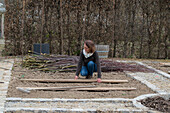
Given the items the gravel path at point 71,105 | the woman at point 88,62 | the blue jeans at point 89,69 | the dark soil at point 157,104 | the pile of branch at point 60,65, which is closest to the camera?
the gravel path at point 71,105

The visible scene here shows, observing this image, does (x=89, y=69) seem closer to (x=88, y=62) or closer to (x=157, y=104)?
(x=88, y=62)

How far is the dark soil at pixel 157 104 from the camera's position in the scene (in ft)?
13.6

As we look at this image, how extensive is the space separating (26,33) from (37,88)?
19.7 feet

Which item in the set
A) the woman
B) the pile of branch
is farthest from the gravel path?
the pile of branch

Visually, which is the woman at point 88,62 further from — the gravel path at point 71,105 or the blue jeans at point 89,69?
the gravel path at point 71,105

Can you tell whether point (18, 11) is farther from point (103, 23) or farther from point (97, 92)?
point (97, 92)

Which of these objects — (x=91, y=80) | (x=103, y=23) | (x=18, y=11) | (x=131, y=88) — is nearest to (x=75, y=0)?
(x=103, y=23)

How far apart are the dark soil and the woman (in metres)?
1.48

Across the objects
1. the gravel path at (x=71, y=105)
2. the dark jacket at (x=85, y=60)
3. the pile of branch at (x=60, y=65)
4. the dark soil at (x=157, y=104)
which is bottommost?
the dark soil at (x=157, y=104)

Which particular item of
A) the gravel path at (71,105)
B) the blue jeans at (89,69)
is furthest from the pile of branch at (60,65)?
the gravel path at (71,105)

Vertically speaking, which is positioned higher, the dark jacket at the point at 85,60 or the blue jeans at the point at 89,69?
the dark jacket at the point at 85,60

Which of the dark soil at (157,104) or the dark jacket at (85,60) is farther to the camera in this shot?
the dark jacket at (85,60)

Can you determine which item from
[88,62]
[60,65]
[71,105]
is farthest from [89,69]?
[71,105]

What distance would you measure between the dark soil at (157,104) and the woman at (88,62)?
4.85 ft
